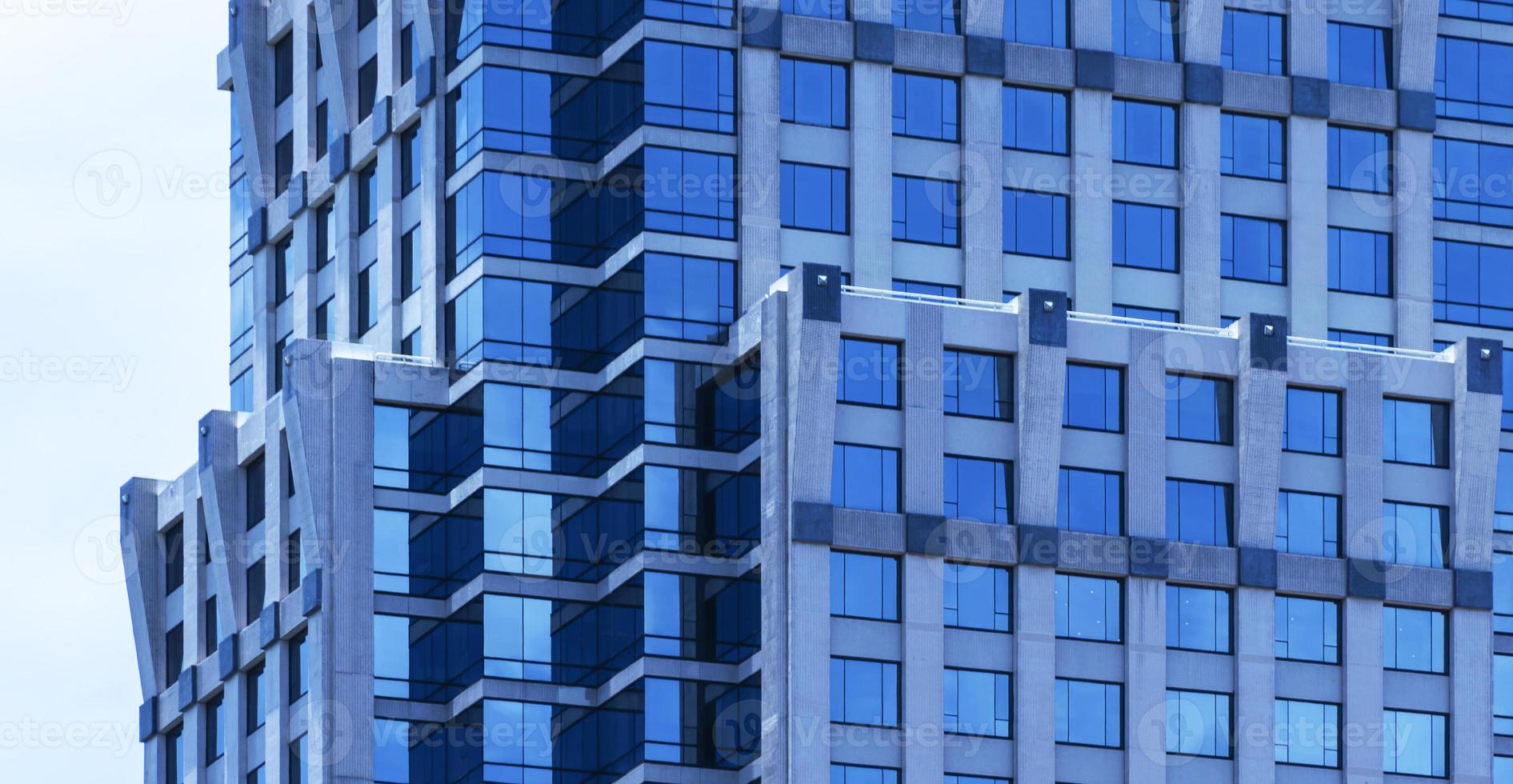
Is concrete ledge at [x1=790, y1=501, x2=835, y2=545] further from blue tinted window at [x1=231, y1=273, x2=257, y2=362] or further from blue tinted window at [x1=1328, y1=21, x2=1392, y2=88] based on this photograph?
blue tinted window at [x1=231, y1=273, x2=257, y2=362]

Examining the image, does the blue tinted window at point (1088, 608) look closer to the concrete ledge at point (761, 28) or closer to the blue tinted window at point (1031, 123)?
the blue tinted window at point (1031, 123)

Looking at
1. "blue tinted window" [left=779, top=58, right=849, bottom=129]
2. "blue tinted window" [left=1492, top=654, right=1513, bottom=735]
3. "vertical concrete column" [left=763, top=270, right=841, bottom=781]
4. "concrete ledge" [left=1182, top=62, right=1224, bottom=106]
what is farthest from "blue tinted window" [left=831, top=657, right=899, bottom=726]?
"concrete ledge" [left=1182, top=62, right=1224, bottom=106]

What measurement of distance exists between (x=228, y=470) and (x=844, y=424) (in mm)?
26004

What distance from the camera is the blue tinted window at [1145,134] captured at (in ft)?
436

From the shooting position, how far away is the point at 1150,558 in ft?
409

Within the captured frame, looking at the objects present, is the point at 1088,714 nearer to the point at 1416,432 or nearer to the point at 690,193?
the point at 1416,432

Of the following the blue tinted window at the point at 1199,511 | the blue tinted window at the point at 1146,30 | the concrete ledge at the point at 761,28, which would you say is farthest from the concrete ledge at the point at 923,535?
the blue tinted window at the point at 1146,30

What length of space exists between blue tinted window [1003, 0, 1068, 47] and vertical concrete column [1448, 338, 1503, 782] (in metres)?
16.0

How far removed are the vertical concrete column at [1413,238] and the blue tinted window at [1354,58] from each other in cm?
198

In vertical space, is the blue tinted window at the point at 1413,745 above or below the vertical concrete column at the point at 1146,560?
below

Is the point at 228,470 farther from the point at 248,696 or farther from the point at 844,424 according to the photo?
the point at 844,424

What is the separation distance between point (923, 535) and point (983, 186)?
13364mm

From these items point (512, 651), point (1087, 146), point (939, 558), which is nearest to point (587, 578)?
point (512, 651)

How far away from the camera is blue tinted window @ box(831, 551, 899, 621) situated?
122m
